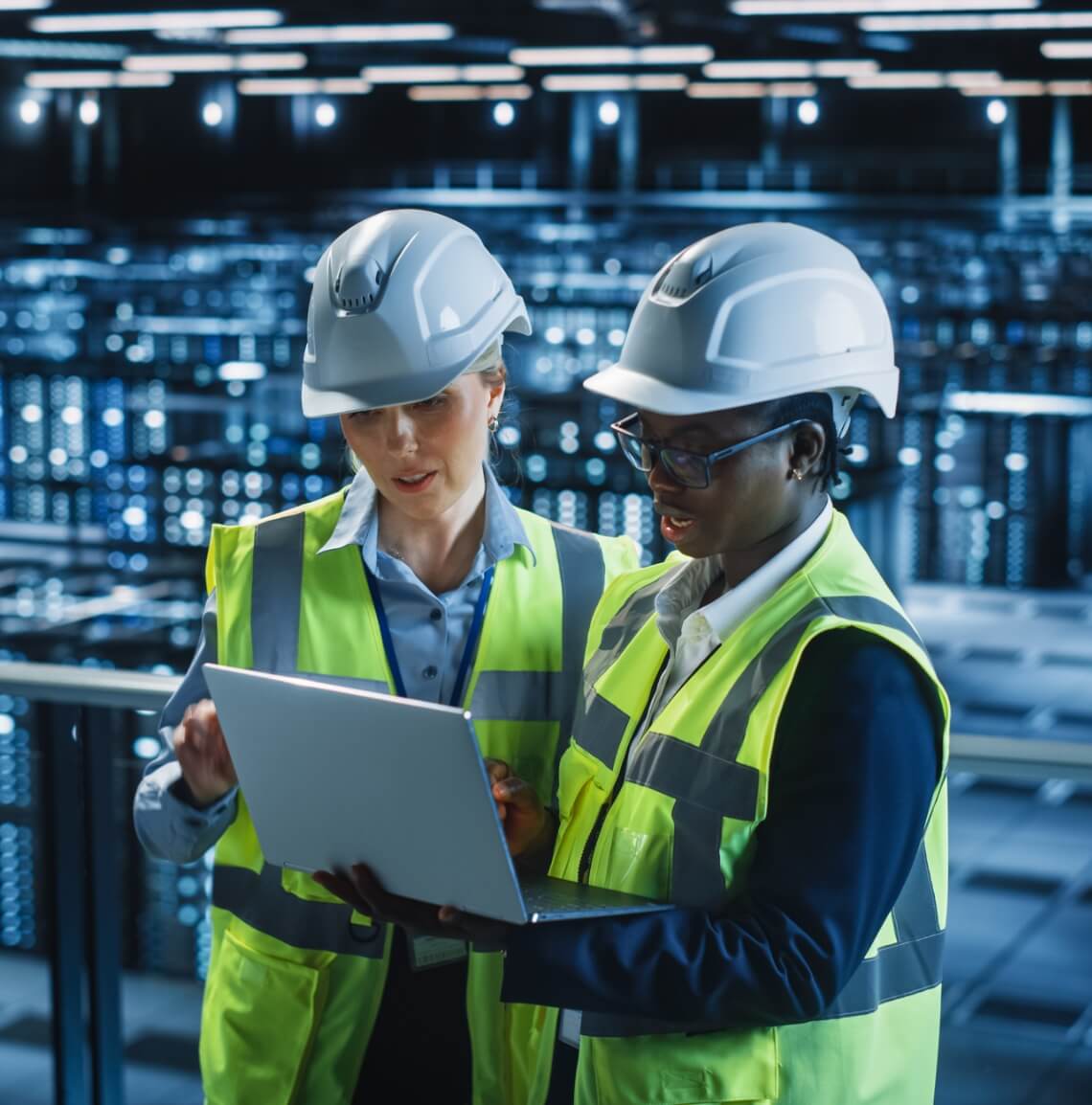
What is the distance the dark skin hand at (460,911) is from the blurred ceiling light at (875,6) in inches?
392

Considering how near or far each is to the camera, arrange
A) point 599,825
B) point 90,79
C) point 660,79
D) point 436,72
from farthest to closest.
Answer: point 90,79, point 660,79, point 436,72, point 599,825

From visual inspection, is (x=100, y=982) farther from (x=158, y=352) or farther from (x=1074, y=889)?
(x=158, y=352)

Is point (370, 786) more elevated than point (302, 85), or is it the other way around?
point (302, 85)

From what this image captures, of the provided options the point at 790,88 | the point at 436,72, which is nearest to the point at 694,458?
the point at 436,72

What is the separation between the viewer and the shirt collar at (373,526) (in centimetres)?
183

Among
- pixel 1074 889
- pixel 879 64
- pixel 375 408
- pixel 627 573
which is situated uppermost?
pixel 879 64

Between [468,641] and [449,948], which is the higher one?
[468,641]

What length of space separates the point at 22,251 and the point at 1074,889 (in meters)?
18.0

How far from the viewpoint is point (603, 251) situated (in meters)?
18.1

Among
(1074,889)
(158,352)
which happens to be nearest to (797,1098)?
(1074,889)

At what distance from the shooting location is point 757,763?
1.38 m

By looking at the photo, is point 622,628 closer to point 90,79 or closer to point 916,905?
point 916,905

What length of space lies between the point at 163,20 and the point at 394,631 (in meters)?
12.7

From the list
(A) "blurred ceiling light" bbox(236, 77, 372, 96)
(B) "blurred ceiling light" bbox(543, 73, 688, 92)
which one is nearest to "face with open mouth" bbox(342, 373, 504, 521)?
(B) "blurred ceiling light" bbox(543, 73, 688, 92)
